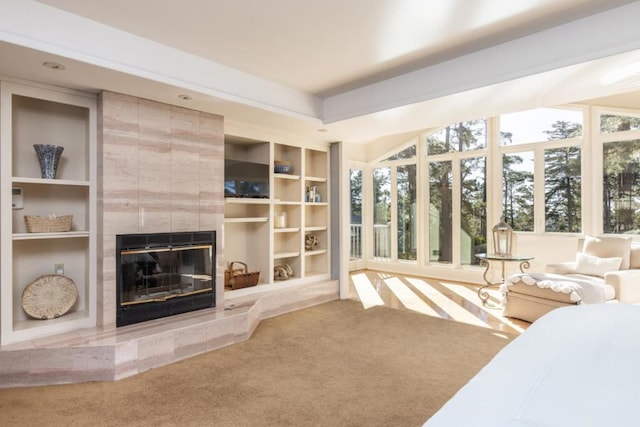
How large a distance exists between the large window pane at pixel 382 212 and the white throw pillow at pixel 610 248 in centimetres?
352

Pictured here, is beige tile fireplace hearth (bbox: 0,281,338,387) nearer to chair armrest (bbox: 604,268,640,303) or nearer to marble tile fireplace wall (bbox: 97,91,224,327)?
marble tile fireplace wall (bbox: 97,91,224,327)

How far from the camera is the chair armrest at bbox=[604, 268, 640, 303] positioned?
12.6 ft

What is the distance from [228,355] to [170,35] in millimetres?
2605

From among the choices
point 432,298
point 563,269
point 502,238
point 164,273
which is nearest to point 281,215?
point 164,273

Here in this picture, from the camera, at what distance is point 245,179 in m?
4.39

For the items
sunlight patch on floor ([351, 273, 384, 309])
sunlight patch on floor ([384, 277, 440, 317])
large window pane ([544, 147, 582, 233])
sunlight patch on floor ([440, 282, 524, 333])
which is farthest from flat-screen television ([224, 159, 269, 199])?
large window pane ([544, 147, 582, 233])

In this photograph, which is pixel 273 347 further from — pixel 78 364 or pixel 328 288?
pixel 328 288

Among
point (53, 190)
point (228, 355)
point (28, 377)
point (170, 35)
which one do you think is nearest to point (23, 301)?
point (28, 377)

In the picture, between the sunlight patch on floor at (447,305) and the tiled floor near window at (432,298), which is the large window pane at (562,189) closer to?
the tiled floor near window at (432,298)

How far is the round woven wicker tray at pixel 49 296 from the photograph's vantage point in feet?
9.75

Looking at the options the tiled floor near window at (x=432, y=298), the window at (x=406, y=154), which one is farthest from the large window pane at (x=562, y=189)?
the window at (x=406, y=154)

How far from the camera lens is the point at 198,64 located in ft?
10.5

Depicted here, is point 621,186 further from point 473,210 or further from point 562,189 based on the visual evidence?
point 473,210

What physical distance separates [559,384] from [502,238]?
207 inches
